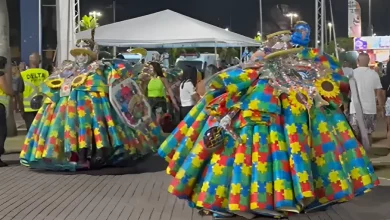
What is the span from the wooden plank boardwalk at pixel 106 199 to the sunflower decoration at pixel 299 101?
1021 mm

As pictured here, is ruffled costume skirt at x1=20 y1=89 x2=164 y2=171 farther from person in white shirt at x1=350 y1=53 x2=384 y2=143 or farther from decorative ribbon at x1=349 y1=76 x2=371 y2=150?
person in white shirt at x1=350 y1=53 x2=384 y2=143

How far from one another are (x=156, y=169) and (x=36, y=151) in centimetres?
174

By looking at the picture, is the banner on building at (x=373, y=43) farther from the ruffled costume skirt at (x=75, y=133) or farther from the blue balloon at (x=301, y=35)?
the blue balloon at (x=301, y=35)

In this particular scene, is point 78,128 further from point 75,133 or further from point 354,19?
point 354,19

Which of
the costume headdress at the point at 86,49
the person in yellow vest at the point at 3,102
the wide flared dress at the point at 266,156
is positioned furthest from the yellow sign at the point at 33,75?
the wide flared dress at the point at 266,156

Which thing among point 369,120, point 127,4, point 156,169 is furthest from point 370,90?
point 127,4

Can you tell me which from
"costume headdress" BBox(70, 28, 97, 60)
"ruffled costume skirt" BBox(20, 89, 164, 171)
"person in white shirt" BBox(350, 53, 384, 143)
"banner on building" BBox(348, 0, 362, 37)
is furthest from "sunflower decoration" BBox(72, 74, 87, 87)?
"banner on building" BBox(348, 0, 362, 37)

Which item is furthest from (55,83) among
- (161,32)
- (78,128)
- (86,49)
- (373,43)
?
(373,43)

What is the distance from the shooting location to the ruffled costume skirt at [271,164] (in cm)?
622

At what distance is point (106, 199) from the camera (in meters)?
7.74

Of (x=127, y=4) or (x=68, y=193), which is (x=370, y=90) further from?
(x=127, y=4)

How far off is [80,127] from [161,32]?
9259 millimetres

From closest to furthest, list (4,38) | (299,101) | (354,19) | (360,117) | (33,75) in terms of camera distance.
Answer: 1. (299,101)
2. (360,117)
3. (33,75)
4. (4,38)
5. (354,19)

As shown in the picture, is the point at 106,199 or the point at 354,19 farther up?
the point at 354,19
